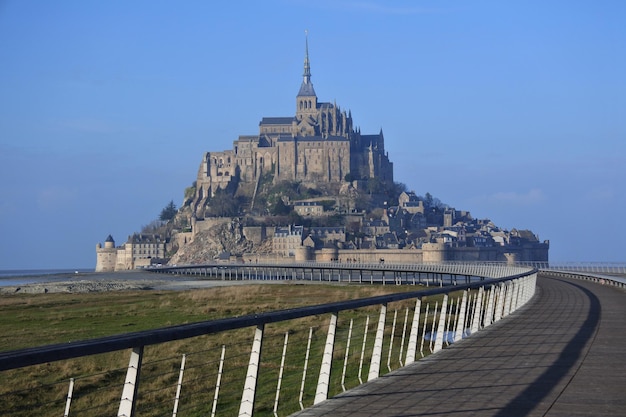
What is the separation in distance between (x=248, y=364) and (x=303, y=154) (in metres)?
167

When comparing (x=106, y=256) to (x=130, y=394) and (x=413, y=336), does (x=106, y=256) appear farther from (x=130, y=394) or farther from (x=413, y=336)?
(x=130, y=394)

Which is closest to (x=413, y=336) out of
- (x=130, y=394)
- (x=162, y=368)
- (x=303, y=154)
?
(x=130, y=394)

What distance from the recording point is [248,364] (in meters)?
11.3

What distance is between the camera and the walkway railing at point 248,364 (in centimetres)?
593

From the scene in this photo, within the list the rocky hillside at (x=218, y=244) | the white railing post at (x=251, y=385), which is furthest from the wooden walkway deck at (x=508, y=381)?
the rocky hillside at (x=218, y=244)

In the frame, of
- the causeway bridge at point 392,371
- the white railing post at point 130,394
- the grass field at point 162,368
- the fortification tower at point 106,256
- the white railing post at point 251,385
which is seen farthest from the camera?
the fortification tower at point 106,256

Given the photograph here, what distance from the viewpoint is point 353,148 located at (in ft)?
601

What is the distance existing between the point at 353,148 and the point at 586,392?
573 feet

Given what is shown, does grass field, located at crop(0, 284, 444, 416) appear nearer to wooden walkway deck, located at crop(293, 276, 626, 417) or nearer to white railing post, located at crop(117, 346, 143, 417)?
white railing post, located at crop(117, 346, 143, 417)

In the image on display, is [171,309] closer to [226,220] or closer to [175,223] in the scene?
[226,220]

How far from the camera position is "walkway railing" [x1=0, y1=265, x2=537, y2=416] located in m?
5.93

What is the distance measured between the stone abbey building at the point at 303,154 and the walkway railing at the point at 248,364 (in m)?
149

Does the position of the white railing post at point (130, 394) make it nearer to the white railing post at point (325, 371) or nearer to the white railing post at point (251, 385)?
the white railing post at point (251, 385)

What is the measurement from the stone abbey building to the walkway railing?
14895 centimetres
